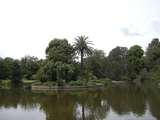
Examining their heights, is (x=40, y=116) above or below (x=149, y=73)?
below

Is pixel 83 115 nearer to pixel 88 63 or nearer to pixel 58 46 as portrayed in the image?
pixel 58 46

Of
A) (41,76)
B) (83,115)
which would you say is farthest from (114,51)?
(83,115)

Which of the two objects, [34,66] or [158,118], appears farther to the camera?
[34,66]

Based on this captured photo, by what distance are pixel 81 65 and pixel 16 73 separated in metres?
16.1

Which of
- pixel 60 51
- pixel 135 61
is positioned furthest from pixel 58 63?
pixel 135 61

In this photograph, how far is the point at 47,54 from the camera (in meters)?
61.8

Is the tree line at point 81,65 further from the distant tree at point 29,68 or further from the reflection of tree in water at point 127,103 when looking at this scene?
the reflection of tree in water at point 127,103

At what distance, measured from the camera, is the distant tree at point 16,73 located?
66.7 metres

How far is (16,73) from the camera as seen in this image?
6719 centimetres

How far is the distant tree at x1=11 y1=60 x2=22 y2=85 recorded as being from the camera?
219ft

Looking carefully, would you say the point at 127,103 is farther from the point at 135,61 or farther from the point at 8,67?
the point at 135,61

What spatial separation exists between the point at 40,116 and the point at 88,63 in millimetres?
51094

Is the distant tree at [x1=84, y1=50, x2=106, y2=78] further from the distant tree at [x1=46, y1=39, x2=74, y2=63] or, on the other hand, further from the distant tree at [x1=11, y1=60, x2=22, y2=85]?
the distant tree at [x1=11, y1=60, x2=22, y2=85]

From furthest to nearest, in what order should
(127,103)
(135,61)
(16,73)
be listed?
(135,61) < (16,73) < (127,103)
